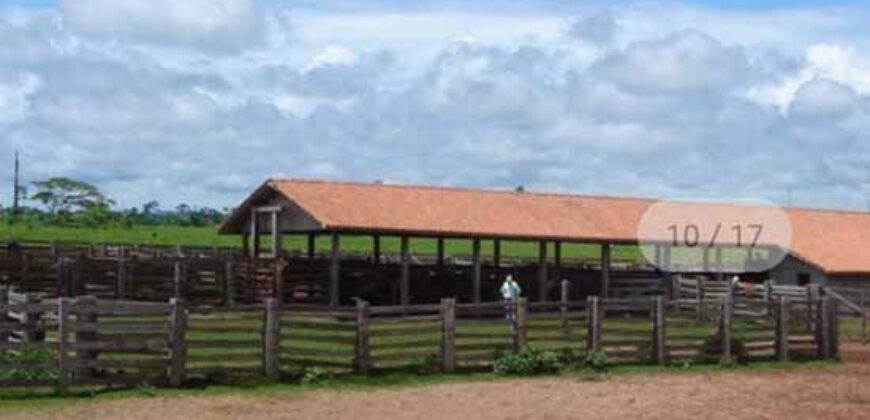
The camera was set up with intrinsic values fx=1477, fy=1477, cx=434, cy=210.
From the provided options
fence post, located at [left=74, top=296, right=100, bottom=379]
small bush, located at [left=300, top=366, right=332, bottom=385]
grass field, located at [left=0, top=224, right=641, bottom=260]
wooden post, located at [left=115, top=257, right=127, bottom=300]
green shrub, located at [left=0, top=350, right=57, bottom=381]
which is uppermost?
grass field, located at [left=0, top=224, right=641, bottom=260]

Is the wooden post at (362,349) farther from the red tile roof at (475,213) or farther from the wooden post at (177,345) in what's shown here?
the red tile roof at (475,213)

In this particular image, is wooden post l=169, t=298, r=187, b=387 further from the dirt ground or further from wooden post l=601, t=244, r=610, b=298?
wooden post l=601, t=244, r=610, b=298

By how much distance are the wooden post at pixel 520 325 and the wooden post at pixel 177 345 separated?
5.55m

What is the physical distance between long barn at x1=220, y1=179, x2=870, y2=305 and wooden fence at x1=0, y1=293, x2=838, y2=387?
36.0ft

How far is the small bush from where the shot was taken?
65.2 ft

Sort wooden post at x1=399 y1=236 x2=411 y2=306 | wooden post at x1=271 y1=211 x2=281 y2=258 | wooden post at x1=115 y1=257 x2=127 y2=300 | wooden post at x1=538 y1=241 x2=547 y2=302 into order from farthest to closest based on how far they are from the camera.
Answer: wooden post at x1=538 y1=241 x2=547 y2=302
wooden post at x1=271 y1=211 x2=281 y2=258
wooden post at x1=399 y1=236 x2=411 y2=306
wooden post at x1=115 y1=257 x2=127 y2=300

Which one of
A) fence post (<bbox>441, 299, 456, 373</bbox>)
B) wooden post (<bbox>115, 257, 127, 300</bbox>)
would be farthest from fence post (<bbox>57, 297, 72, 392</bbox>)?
wooden post (<bbox>115, 257, 127, 300</bbox>)

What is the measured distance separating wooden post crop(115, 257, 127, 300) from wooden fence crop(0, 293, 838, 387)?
7.64 m

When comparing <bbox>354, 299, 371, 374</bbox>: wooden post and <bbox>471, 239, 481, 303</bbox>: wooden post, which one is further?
<bbox>471, 239, 481, 303</bbox>: wooden post

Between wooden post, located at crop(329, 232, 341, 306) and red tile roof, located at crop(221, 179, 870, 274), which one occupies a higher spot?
red tile roof, located at crop(221, 179, 870, 274)

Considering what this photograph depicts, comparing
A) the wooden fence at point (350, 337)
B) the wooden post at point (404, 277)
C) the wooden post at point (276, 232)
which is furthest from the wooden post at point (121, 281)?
the wooden fence at point (350, 337)

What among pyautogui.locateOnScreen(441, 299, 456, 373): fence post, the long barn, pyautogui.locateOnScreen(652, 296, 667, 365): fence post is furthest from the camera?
the long barn

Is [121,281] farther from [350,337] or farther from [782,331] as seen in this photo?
[782,331]

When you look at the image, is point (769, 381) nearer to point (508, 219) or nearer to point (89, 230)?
point (508, 219)
